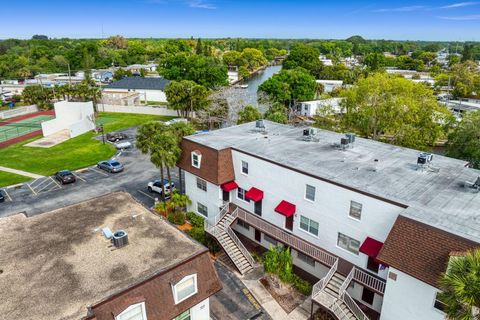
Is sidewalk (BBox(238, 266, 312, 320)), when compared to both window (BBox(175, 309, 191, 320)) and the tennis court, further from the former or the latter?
the tennis court

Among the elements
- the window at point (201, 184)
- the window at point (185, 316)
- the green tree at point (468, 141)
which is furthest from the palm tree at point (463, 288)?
the green tree at point (468, 141)

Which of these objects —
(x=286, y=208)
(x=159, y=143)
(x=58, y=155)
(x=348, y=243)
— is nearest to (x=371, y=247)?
(x=348, y=243)

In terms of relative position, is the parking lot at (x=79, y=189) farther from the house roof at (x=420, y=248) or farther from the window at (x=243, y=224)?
the house roof at (x=420, y=248)

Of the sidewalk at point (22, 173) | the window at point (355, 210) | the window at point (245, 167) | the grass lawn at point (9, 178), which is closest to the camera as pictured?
the window at point (355, 210)

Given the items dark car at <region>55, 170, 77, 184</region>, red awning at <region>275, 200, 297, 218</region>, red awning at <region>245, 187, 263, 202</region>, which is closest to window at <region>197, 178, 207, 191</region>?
red awning at <region>245, 187, 263, 202</region>

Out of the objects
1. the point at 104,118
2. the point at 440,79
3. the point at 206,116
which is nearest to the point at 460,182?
the point at 206,116

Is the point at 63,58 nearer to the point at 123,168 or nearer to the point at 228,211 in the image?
the point at 123,168
